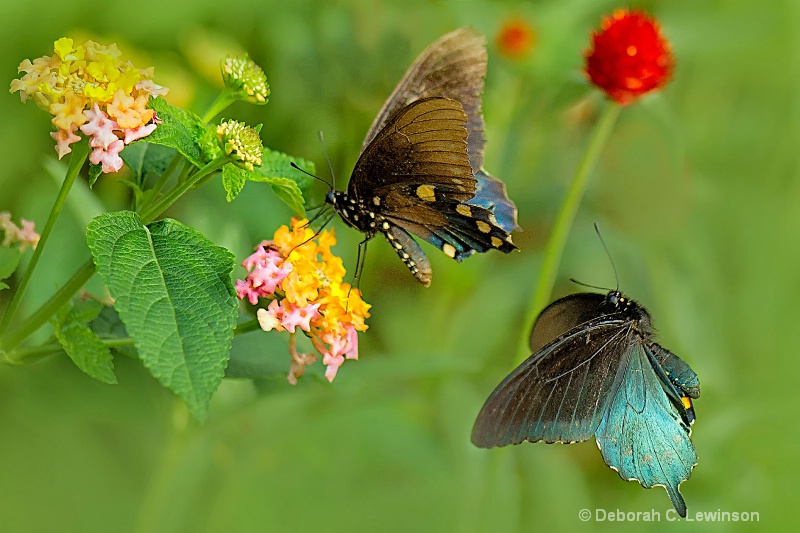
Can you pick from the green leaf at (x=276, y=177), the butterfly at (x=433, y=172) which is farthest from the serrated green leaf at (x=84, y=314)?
the butterfly at (x=433, y=172)

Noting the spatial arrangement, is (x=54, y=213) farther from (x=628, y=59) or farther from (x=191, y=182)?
(x=628, y=59)

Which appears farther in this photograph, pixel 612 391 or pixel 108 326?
pixel 612 391

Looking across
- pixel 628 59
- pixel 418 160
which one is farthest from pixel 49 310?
pixel 628 59

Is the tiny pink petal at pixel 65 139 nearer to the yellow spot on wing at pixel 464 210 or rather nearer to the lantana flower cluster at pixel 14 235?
the lantana flower cluster at pixel 14 235

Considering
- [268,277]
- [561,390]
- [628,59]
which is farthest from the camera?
[628,59]

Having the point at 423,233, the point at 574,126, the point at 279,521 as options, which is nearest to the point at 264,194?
the point at 423,233

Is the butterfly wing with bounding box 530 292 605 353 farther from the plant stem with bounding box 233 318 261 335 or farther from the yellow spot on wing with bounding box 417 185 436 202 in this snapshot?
the plant stem with bounding box 233 318 261 335
